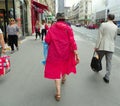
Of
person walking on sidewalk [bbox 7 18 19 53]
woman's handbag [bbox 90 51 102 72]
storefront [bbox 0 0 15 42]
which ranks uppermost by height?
storefront [bbox 0 0 15 42]

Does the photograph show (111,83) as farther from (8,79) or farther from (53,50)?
(8,79)

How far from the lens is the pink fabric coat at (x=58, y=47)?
4887 millimetres

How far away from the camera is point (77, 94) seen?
5.31 metres

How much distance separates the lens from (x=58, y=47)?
490cm

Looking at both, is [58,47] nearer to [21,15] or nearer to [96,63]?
[96,63]

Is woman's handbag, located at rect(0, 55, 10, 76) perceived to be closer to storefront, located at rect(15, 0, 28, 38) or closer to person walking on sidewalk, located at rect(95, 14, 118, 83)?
person walking on sidewalk, located at rect(95, 14, 118, 83)

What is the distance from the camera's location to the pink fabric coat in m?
4.89

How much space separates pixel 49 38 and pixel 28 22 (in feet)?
71.2

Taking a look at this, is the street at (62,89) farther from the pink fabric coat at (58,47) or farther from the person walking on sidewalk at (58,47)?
the pink fabric coat at (58,47)

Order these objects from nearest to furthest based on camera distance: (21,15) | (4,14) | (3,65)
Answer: (3,65), (4,14), (21,15)

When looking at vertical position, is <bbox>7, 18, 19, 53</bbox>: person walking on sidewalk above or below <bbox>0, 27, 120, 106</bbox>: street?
above

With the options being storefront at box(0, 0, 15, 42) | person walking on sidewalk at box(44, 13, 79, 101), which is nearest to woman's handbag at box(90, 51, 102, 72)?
person walking on sidewalk at box(44, 13, 79, 101)

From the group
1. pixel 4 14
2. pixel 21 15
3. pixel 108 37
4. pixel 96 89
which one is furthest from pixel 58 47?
pixel 21 15

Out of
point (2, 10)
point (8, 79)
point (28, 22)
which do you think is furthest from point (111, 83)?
point (28, 22)
